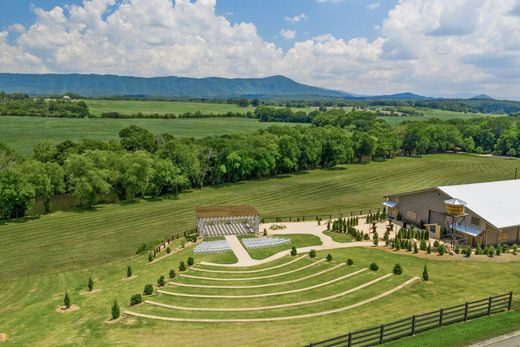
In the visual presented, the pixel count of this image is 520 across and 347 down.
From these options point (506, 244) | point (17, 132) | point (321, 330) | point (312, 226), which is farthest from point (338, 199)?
point (17, 132)

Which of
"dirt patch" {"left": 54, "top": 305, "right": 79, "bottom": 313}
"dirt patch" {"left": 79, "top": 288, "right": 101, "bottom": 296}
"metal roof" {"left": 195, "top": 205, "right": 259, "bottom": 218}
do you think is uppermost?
"metal roof" {"left": 195, "top": 205, "right": 259, "bottom": 218}

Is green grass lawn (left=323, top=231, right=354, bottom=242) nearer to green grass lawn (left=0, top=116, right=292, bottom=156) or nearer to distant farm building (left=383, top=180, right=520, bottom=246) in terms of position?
distant farm building (left=383, top=180, right=520, bottom=246)

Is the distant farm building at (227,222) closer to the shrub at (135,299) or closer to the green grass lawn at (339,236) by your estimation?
the green grass lawn at (339,236)

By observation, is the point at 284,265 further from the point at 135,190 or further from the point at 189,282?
the point at 135,190

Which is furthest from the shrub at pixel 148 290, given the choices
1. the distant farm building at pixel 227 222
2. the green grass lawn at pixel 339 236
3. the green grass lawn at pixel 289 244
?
the green grass lawn at pixel 339 236

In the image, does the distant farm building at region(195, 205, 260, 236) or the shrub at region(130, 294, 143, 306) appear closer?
the shrub at region(130, 294, 143, 306)

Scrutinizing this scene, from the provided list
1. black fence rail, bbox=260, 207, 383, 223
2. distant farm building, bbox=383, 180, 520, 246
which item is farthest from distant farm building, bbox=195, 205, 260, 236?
distant farm building, bbox=383, 180, 520, 246

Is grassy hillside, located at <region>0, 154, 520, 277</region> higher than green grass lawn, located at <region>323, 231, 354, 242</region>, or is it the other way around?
green grass lawn, located at <region>323, 231, 354, 242</region>

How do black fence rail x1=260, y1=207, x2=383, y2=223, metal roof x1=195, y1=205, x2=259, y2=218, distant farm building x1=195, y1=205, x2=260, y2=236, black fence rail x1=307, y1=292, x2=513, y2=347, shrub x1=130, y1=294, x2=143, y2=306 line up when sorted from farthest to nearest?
black fence rail x1=260, y1=207, x2=383, y2=223 → metal roof x1=195, y1=205, x2=259, y2=218 → distant farm building x1=195, y1=205, x2=260, y2=236 → shrub x1=130, y1=294, x2=143, y2=306 → black fence rail x1=307, y1=292, x2=513, y2=347
